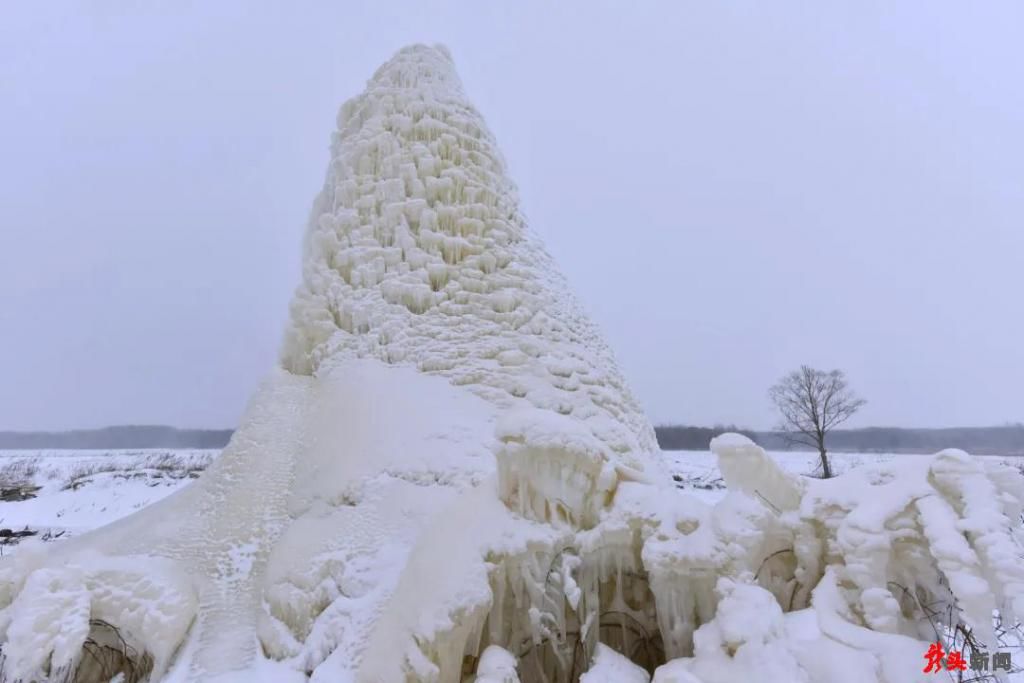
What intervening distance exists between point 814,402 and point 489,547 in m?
28.4

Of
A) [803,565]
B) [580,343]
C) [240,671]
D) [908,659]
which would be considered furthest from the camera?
[580,343]

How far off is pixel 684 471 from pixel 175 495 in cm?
2155

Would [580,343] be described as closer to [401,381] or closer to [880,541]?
[401,381]

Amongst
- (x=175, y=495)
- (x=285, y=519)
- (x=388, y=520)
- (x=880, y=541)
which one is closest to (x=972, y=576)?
(x=880, y=541)

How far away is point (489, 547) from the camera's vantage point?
3510 mm

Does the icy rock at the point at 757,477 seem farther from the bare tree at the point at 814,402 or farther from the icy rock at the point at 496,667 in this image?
the bare tree at the point at 814,402

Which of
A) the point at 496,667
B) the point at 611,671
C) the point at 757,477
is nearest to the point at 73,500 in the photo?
the point at 496,667

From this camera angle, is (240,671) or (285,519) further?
(285,519)

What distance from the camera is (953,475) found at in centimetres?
302

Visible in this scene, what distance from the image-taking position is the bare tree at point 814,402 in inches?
1030

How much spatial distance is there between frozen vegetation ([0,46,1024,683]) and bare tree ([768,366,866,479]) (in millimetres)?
24890

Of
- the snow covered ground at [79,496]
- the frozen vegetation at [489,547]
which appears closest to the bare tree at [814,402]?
the snow covered ground at [79,496]

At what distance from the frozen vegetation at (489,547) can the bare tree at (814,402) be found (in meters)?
24.9

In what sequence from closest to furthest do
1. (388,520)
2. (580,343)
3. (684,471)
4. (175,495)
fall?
(388,520)
(175,495)
(580,343)
(684,471)
